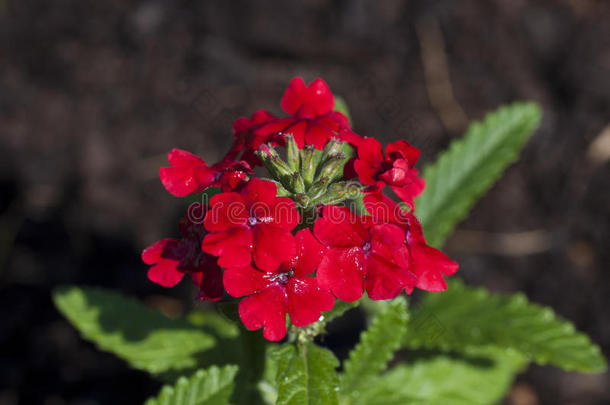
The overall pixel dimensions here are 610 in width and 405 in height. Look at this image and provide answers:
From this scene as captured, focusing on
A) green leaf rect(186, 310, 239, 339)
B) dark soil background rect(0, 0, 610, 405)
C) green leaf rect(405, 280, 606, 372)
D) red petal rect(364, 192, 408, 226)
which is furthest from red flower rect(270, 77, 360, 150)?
dark soil background rect(0, 0, 610, 405)

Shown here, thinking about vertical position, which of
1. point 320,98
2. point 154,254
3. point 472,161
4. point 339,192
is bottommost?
point 154,254

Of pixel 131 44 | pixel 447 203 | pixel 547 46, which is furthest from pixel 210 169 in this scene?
pixel 547 46

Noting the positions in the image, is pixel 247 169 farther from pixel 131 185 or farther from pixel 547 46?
pixel 547 46

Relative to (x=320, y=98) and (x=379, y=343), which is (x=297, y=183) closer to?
(x=320, y=98)

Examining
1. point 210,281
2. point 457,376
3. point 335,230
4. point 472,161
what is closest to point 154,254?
point 210,281

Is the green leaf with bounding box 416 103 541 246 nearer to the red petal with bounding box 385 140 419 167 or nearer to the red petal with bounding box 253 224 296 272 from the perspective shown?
the red petal with bounding box 385 140 419 167
